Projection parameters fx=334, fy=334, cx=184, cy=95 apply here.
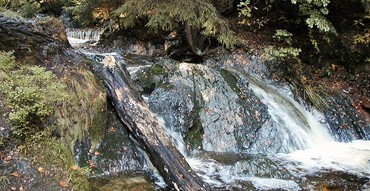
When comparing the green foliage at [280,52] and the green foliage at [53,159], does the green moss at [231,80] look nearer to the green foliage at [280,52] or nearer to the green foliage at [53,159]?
the green foliage at [280,52]

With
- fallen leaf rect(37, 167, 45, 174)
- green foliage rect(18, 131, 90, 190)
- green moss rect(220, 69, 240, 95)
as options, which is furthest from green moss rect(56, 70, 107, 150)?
green moss rect(220, 69, 240, 95)

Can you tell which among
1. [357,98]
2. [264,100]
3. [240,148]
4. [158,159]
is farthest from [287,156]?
[357,98]

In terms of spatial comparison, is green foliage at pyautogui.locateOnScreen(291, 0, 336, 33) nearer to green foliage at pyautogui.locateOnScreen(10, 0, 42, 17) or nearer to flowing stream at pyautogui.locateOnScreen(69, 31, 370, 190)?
flowing stream at pyautogui.locateOnScreen(69, 31, 370, 190)

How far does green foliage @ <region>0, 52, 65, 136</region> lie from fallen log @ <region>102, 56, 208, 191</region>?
1.11 metres

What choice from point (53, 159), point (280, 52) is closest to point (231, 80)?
point (280, 52)

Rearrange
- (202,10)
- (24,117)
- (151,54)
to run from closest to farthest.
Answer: (24,117) < (202,10) < (151,54)

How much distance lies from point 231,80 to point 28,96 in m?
5.07

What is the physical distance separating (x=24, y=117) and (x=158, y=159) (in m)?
1.84

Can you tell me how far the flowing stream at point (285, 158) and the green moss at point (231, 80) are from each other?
445 millimetres

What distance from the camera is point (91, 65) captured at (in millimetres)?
6242

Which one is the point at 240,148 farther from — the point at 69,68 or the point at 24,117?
the point at 24,117

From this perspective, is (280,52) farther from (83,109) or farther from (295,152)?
(83,109)

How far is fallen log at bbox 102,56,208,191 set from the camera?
445 cm

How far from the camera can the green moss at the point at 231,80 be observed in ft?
25.8
